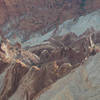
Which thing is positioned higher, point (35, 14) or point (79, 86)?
point (35, 14)

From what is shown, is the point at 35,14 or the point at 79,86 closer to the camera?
the point at 79,86

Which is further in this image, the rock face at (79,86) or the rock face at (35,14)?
the rock face at (35,14)

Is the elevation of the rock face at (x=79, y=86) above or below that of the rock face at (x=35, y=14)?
below

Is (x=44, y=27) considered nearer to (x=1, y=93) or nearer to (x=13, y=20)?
(x=13, y=20)

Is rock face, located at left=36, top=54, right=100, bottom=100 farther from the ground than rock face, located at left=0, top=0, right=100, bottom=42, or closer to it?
closer to it

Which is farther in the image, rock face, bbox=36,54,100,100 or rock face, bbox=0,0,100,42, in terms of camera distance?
rock face, bbox=0,0,100,42
